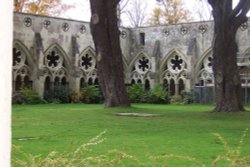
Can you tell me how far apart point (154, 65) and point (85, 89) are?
5.79 metres

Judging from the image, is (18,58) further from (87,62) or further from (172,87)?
(172,87)

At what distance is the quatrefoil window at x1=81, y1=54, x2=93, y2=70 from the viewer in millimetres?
32322

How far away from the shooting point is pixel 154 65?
3309 centimetres

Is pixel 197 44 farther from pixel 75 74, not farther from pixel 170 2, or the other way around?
pixel 170 2

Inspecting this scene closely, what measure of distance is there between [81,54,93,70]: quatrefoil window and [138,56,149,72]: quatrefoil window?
3.50 meters

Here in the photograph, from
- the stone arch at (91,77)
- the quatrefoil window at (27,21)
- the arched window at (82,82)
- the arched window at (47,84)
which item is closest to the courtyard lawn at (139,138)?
the quatrefoil window at (27,21)

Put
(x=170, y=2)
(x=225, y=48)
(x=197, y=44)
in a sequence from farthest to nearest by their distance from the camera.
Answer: (x=170, y=2) < (x=197, y=44) < (x=225, y=48)

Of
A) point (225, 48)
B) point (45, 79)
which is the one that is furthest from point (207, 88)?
point (225, 48)

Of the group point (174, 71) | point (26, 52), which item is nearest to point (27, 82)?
point (26, 52)

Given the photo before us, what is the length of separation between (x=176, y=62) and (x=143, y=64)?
92.0 inches

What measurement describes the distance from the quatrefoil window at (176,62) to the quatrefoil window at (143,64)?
5.86 ft

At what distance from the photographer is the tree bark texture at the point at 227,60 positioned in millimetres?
17062
